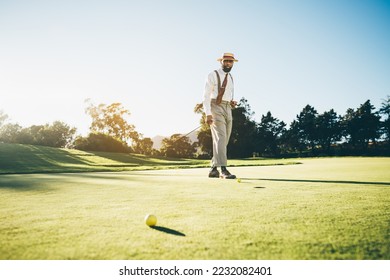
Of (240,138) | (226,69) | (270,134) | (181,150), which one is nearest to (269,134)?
(270,134)

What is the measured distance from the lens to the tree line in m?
58.4

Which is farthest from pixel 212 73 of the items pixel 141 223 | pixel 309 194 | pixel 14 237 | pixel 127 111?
pixel 127 111

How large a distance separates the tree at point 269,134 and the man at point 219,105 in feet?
200

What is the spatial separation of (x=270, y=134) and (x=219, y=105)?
6661 centimetres

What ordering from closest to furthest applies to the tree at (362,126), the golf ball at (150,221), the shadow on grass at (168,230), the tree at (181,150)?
1. the shadow on grass at (168,230)
2. the golf ball at (150,221)
3. the tree at (181,150)
4. the tree at (362,126)

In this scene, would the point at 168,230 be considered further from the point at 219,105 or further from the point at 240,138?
the point at 240,138

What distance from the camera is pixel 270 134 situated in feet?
229

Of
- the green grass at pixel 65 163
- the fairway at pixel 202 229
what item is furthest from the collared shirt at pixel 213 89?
the green grass at pixel 65 163

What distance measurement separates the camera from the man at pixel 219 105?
6.10 meters

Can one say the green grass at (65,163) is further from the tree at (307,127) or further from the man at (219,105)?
the tree at (307,127)

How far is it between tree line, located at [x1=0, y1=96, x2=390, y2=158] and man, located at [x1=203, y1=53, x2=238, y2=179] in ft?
157
